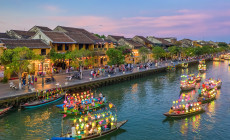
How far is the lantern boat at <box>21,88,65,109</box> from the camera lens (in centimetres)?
3406

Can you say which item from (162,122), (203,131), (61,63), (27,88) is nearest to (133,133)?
(162,122)

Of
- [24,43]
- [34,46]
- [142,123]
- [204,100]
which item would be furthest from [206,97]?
[24,43]

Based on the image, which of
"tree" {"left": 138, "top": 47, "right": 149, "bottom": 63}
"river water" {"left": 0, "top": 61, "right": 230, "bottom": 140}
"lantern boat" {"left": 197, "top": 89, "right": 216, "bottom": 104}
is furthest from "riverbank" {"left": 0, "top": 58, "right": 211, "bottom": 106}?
"lantern boat" {"left": 197, "top": 89, "right": 216, "bottom": 104}

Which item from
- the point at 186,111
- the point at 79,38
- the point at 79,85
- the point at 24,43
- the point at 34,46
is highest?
the point at 79,38

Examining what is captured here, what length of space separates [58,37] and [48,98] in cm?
2862

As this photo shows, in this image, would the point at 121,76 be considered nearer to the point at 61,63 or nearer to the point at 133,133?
the point at 61,63

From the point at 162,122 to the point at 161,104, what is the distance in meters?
8.32

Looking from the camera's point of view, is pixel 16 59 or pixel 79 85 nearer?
pixel 16 59

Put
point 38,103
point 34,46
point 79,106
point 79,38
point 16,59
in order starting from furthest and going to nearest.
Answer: point 79,38 < point 34,46 < point 16,59 < point 38,103 < point 79,106

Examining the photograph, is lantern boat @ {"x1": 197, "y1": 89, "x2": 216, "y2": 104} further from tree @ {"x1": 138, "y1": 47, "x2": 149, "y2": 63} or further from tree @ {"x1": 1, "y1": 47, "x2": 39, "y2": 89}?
tree @ {"x1": 138, "y1": 47, "x2": 149, "y2": 63}

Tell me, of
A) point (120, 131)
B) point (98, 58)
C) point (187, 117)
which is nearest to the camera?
point (120, 131)

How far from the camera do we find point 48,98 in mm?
36938

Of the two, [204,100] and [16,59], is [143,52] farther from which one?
[16,59]

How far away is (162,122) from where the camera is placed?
1166 inches
